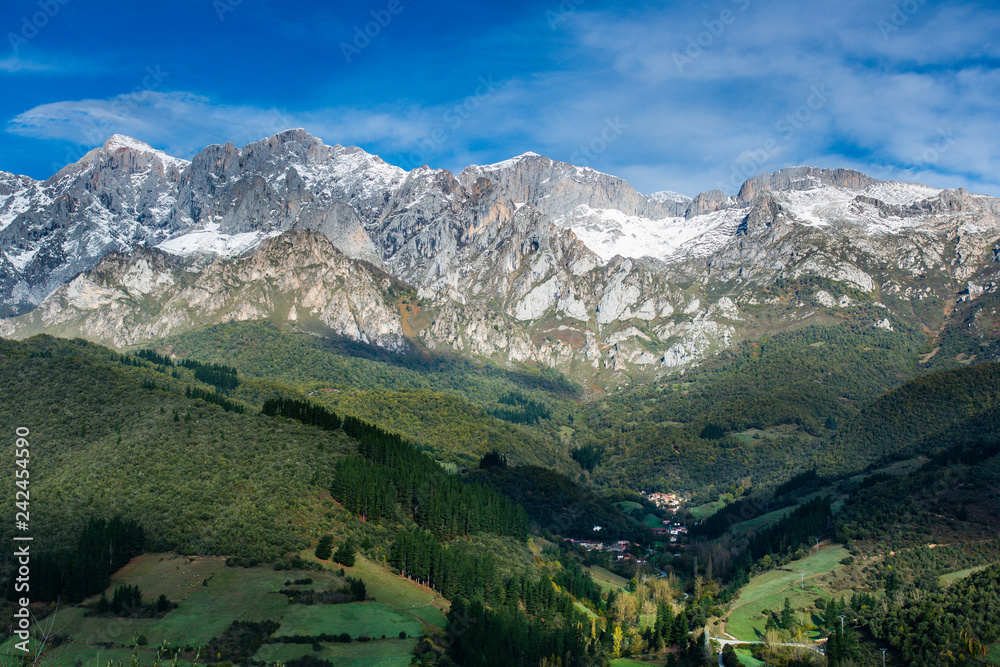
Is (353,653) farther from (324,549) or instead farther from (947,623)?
(947,623)

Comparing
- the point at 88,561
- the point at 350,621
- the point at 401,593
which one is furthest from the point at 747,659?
the point at 88,561

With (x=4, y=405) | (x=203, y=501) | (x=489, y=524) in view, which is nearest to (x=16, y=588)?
(x=203, y=501)

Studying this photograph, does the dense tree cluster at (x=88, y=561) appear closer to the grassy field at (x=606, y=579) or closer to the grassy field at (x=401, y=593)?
the grassy field at (x=401, y=593)

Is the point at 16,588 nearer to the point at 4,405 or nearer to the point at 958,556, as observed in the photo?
the point at 4,405

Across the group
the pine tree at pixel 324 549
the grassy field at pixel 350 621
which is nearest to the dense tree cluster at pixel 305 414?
the pine tree at pixel 324 549

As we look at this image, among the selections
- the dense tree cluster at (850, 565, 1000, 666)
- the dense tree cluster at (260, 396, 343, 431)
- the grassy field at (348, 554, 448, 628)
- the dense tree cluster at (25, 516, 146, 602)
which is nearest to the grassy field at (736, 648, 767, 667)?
the dense tree cluster at (850, 565, 1000, 666)

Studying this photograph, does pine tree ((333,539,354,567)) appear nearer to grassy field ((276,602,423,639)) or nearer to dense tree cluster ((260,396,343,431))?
grassy field ((276,602,423,639))
